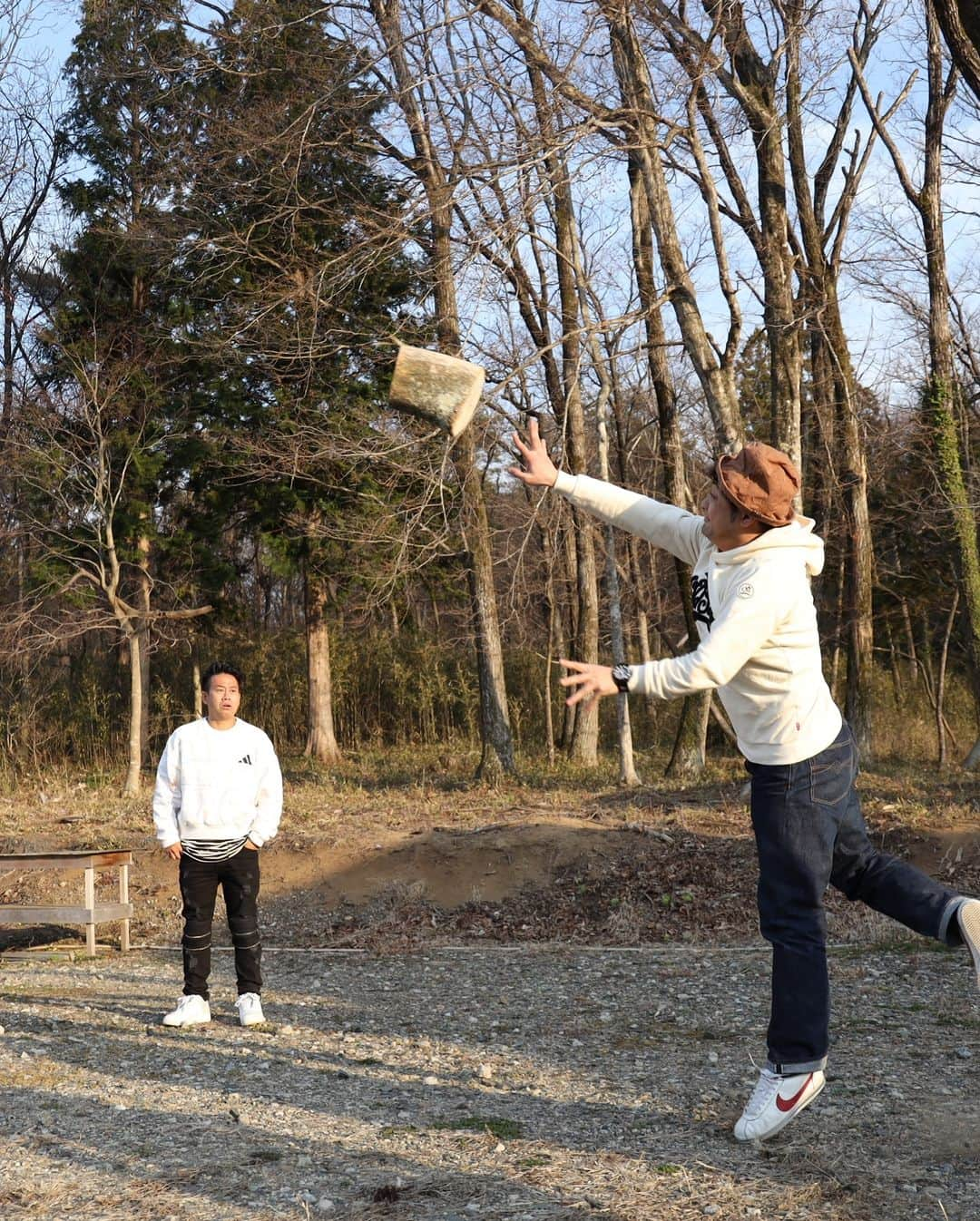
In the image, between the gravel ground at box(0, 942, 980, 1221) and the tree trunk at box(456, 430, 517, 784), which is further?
the tree trunk at box(456, 430, 517, 784)

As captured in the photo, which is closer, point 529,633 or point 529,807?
point 529,807

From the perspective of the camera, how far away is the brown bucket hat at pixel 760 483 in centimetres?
411

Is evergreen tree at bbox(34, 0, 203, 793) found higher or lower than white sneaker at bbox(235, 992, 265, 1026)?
higher

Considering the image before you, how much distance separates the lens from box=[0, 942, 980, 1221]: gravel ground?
3779 millimetres

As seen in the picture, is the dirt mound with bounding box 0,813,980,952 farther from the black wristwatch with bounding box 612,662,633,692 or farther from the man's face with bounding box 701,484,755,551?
the black wristwatch with bounding box 612,662,633,692

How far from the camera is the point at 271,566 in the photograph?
2073cm

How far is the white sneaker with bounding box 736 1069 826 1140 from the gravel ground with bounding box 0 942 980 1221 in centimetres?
8

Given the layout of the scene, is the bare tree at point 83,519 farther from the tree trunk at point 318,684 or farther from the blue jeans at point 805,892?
the blue jeans at point 805,892

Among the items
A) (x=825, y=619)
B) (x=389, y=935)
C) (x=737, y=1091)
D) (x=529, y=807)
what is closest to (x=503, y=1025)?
(x=737, y=1091)

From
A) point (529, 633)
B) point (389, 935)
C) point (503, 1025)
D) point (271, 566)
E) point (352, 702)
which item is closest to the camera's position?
point (503, 1025)

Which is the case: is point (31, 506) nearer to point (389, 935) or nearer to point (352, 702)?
point (352, 702)

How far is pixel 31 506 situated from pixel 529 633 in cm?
1020

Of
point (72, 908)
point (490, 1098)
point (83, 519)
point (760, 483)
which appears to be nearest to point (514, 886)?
point (72, 908)

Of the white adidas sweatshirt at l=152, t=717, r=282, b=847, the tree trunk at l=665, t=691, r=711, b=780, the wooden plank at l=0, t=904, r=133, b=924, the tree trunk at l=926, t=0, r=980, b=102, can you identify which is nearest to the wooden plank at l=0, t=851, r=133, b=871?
the wooden plank at l=0, t=904, r=133, b=924
